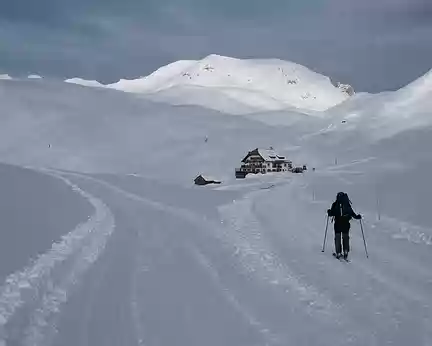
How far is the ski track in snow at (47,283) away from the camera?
7.05 m

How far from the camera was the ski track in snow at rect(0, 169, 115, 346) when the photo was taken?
23.1ft

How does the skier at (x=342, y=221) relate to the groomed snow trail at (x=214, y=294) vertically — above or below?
above

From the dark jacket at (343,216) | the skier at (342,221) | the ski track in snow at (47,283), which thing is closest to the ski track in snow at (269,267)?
the skier at (342,221)

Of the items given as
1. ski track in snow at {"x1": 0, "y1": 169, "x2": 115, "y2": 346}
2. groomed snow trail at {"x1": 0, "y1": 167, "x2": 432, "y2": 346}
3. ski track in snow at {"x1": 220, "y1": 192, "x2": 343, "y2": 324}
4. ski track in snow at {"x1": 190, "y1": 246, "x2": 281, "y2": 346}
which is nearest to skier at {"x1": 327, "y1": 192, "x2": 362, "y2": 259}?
groomed snow trail at {"x1": 0, "y1": 167, "x2": 432, "y2": 346}

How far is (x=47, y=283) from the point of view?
9.46 meters

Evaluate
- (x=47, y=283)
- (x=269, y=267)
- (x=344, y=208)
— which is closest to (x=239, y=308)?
(x=269, y=267)

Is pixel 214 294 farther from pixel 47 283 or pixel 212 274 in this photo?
pixel 47 283

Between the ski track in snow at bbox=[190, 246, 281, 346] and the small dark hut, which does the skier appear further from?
the small dark hut

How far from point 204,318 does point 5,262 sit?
5.21 m

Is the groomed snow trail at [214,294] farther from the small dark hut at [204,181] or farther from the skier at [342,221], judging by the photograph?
the small dark hut at [204,181]

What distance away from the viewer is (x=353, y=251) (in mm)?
13398

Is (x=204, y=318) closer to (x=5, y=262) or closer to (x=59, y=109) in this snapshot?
(x=5, y=262)

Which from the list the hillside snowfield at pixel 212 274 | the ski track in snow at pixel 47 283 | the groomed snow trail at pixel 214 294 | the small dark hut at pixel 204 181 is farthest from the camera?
the small dark hut at pixel 204 181

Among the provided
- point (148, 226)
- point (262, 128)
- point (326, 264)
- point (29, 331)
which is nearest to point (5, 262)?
point (29, 331)
